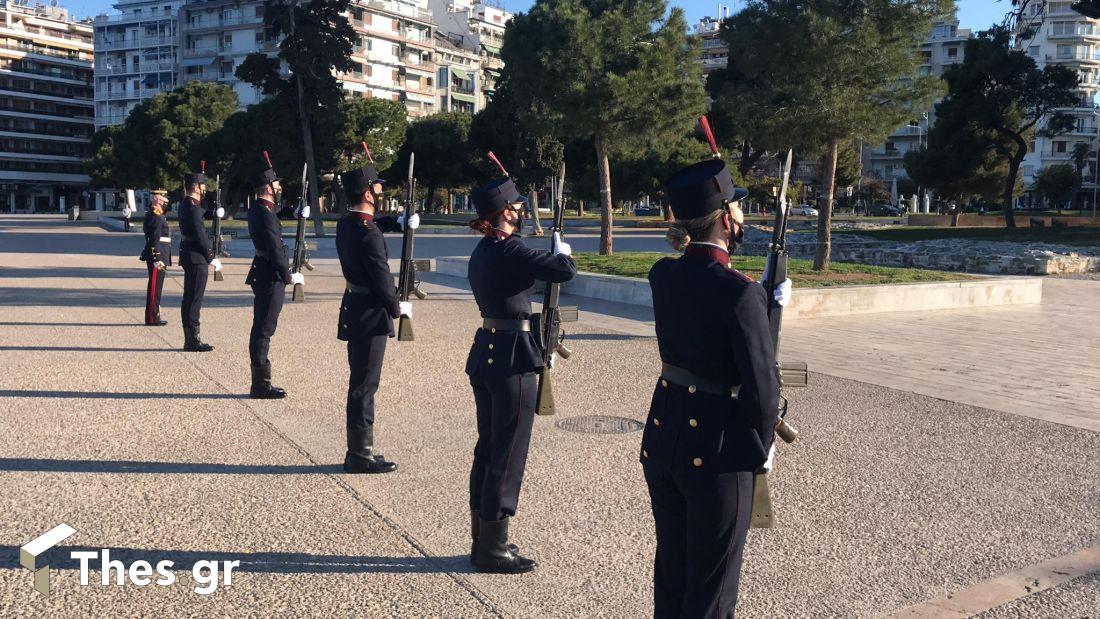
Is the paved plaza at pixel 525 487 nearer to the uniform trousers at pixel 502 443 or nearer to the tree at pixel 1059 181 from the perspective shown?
the uniform trousers at pixel 502 443

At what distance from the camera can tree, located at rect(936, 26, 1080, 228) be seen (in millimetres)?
39438

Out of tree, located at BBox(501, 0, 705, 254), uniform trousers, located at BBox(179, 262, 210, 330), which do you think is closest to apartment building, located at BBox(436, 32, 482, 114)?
tree, located at BBox(501, 0, 705, 254)

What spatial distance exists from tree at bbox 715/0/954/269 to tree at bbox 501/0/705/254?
3485mm

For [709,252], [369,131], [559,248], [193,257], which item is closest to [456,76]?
[369,131]

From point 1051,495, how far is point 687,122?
16096 millimetres

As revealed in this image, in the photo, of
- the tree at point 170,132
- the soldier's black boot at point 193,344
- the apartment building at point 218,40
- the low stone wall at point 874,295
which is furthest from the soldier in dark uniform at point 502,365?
the apartment building at point 218,40

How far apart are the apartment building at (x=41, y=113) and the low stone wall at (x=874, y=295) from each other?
115 metres

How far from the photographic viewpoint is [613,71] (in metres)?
20.2

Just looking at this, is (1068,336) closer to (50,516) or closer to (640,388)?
(640,388)

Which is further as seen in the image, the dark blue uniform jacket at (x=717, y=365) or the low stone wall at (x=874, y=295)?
the low stone wall at (x=874, y=295)

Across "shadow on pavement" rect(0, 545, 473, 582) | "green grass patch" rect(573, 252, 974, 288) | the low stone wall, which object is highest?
"green grass patch" rect(573, 252, 974, 288)

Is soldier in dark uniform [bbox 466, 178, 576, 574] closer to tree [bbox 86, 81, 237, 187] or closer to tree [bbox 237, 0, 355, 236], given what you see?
tree [bbox 237, 0, 355, 236]

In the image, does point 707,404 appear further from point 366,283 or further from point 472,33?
point 472,33

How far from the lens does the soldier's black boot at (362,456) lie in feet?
20.0
